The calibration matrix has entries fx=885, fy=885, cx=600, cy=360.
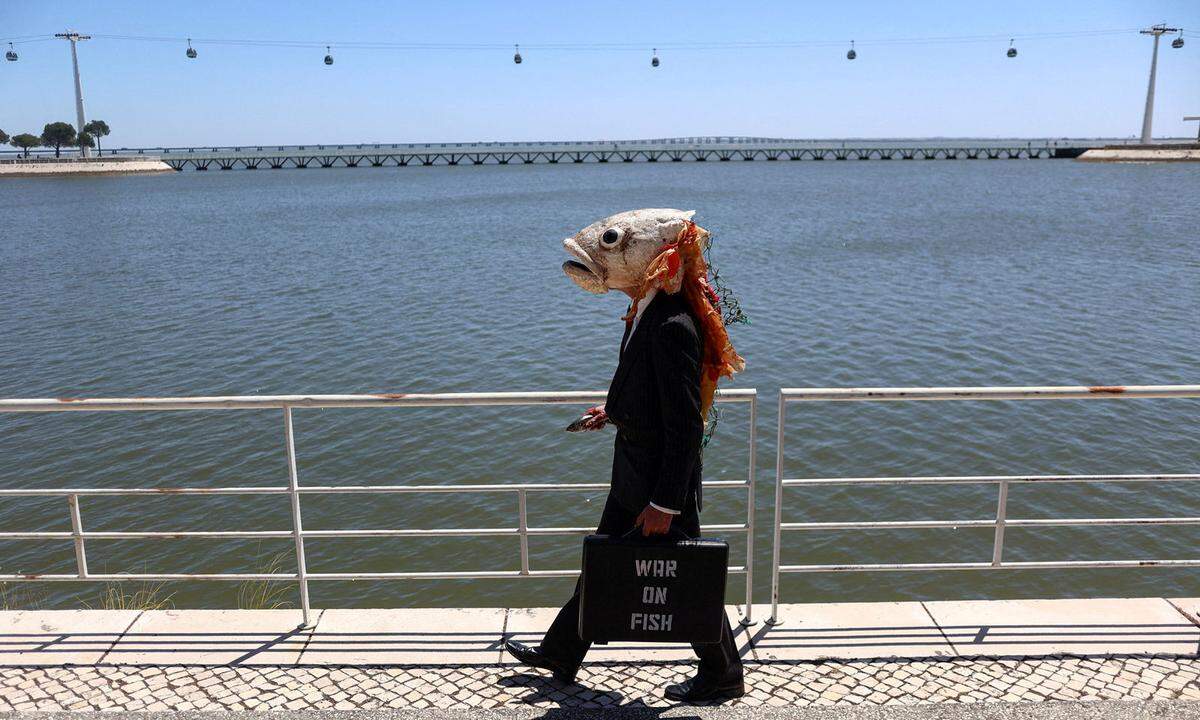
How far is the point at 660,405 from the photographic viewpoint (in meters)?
3.67

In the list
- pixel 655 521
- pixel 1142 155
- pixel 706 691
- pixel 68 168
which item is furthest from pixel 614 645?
pixel 68 168

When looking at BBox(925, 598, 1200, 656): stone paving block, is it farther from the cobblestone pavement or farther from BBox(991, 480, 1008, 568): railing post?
BBox(991, 480, 1008, 568): railing post

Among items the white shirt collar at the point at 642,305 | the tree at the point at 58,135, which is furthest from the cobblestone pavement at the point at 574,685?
the tree at the point at 58,135

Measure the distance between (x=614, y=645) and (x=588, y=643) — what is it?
1.46 feet

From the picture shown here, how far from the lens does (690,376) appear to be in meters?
3.62

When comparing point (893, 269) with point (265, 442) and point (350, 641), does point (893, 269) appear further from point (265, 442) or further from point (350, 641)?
point (350, 641)

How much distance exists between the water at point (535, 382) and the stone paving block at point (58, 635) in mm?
4560

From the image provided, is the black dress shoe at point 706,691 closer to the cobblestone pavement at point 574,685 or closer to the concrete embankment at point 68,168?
the cobblestone pavement at point 574,685

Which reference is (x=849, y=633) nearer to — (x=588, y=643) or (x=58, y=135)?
(x=588, y=643)

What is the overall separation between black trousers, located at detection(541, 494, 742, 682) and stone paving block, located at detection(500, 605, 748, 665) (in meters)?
0.28

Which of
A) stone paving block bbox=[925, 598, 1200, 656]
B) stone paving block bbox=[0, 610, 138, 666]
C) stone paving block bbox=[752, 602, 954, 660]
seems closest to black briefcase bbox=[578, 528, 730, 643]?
stone paving block bbox=[752, 602, 954, 660]

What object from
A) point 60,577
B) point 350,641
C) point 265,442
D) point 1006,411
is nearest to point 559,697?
point 350,641

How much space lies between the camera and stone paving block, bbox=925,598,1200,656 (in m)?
4.38

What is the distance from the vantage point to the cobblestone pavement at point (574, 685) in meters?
3.98
